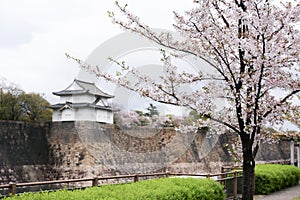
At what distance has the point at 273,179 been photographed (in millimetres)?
12906

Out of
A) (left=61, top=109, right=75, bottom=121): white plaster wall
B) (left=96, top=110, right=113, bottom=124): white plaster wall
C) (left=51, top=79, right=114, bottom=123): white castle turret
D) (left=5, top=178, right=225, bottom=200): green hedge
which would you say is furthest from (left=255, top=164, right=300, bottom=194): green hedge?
(left=61, top=109, right=75, bottom=121): white plaster wall

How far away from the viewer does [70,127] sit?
21.7 m

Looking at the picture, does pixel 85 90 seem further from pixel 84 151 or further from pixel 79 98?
pixel 84 151

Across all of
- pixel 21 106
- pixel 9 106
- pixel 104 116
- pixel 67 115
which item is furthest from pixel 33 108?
pixel 104 116

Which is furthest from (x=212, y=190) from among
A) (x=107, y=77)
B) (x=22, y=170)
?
(x=22, y=170)

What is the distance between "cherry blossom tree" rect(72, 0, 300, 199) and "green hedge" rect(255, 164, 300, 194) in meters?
6.22

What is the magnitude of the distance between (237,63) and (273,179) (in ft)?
25.2

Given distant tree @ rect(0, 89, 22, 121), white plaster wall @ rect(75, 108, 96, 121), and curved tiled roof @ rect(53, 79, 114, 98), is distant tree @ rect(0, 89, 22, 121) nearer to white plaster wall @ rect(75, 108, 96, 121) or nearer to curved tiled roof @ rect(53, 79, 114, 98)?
curved tiled roof @ rect(53, 79, 114, 98)

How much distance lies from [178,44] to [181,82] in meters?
0.62

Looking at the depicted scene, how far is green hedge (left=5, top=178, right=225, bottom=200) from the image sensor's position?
530cm

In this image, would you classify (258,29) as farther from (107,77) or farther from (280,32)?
(107,77)

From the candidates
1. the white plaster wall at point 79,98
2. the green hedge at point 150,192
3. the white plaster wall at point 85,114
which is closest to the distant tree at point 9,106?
the white plaster wall at point 79,98

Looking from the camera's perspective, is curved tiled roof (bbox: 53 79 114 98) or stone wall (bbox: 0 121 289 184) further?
curved tiled roof (bbox: 53 79 114 98)

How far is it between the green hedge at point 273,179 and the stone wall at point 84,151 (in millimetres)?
10189
